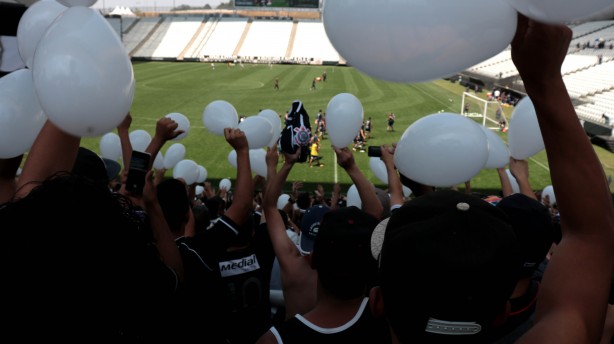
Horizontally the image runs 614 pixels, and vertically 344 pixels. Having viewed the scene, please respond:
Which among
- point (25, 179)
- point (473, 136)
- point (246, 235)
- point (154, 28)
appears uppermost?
point (25, 179)

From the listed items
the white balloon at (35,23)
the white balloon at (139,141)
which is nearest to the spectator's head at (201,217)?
the white balloon at (35,23)

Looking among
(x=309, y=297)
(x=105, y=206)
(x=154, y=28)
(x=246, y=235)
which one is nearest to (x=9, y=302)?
(x=105, y=206)

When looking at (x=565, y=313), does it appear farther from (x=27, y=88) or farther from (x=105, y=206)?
(x=27, y=88)

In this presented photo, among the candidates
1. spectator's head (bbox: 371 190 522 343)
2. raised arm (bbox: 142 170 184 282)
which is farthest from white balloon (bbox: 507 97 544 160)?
spectator's head (bbox: 371 190 522 343)

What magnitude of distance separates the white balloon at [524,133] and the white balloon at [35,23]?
3442 mm

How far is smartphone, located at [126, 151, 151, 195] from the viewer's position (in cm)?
287

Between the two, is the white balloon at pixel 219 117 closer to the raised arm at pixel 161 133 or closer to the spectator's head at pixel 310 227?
the raised arm at pixel 161 133

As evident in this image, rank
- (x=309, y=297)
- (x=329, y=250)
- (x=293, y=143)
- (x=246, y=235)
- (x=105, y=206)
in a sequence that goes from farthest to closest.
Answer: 1. (x=293, y=143)
2. (x=246, y=235)
3. (x=309, y=297)
4. (x=329, y=250)
5. (x=105, y=206)

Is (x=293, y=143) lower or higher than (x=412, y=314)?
lower

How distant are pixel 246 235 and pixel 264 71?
141 ft

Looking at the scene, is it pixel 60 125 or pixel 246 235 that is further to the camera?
pixel 246 235

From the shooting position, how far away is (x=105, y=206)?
3.83 feet

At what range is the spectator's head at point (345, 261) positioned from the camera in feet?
6.06

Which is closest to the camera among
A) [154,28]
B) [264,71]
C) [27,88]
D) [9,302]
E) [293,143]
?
[9,302]
